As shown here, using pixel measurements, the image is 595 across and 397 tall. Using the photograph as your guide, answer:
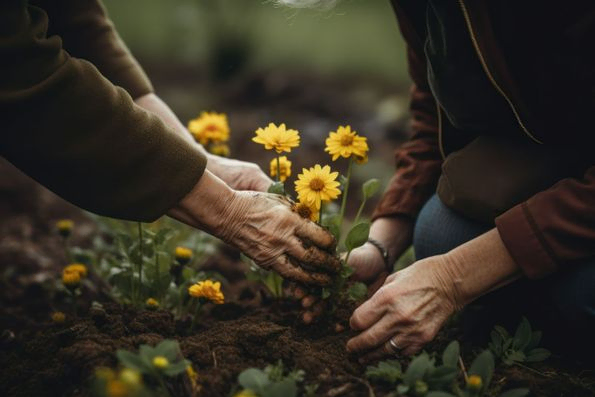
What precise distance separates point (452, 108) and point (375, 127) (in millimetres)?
3137

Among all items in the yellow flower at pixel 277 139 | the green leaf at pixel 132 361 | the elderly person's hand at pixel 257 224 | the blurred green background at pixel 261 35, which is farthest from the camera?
the blurred green background at pixel 261 35

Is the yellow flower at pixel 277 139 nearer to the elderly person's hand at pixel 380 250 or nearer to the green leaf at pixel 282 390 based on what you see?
the elderly person's hand at pixel 380 250

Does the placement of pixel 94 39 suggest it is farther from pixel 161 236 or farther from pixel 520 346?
pixel 520 346

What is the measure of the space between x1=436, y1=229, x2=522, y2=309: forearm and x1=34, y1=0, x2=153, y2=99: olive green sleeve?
4.23 feet

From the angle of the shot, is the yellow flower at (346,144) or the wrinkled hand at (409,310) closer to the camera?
the wrinkled hand at (409,310)

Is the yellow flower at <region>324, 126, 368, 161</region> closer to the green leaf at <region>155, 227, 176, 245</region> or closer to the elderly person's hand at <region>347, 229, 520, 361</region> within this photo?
the elderly person's hand at <region>347, 229, 520, 361</region>

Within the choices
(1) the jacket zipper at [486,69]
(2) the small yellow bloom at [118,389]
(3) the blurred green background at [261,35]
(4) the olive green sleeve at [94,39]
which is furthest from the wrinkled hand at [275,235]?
(3) the blurred green background at [261,35]

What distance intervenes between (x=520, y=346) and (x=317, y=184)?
0.70 m

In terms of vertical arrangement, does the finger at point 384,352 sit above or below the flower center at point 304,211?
below

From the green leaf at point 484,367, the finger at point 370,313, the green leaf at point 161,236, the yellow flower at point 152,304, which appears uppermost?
the green leaf at point 484,367

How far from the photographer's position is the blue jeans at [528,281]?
172 centimetres

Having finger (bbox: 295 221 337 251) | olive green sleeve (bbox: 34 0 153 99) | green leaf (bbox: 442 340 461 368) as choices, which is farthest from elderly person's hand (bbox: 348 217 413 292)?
olive green sleeve (bbox: 34 0 153 99)

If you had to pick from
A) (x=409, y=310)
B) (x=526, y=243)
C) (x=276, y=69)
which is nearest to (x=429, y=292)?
(x=409, y=310)

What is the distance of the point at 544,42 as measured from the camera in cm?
153
